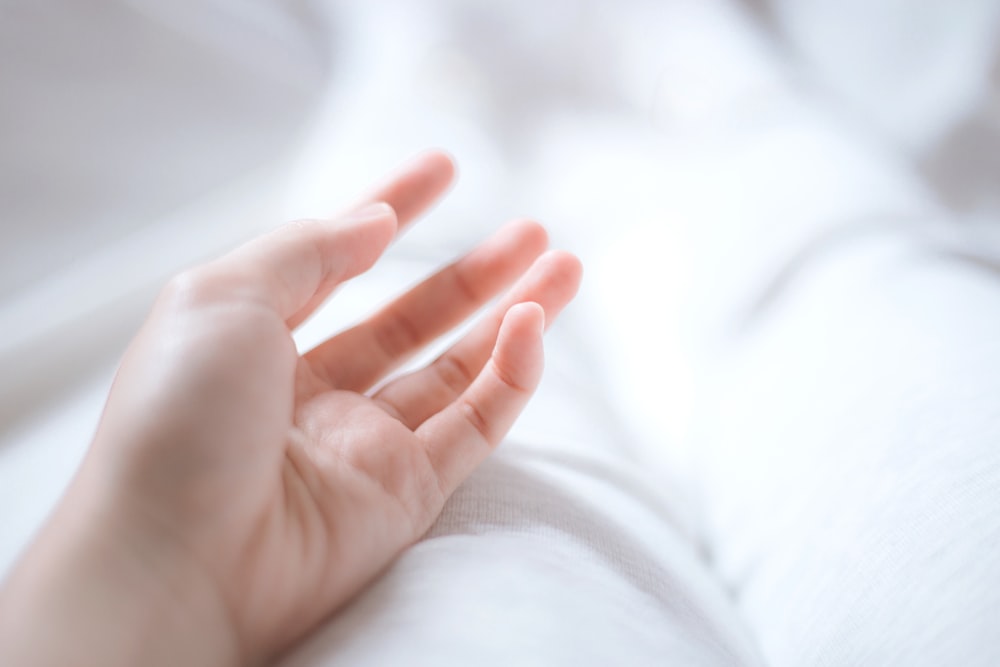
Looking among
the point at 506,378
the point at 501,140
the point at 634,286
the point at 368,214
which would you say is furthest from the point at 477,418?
the point at 501,140

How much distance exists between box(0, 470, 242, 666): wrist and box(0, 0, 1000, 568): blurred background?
0.23 m

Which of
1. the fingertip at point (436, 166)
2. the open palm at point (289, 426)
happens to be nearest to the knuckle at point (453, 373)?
the open palm at point (289, 426)

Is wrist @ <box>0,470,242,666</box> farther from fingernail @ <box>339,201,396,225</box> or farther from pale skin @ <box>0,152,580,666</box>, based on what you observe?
fingernail @ <box>339,201,396,225</box>

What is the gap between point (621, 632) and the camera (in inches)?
15.1

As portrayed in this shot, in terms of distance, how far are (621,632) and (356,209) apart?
28cm

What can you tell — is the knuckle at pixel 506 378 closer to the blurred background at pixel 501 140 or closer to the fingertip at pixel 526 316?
the fingertip at pixel 526 316

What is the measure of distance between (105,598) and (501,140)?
69 cm

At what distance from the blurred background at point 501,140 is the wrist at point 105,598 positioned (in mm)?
233

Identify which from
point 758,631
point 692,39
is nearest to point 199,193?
point 692,39

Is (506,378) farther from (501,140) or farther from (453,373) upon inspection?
(501,140)

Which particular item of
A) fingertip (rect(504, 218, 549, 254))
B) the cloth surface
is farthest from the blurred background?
fingertip (rect(504, 218, 549, 254))

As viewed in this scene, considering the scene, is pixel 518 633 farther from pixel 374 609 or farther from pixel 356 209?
pixel 356 209

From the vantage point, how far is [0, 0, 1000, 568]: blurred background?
0.71 metres

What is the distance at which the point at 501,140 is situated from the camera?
95cm
